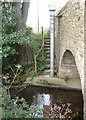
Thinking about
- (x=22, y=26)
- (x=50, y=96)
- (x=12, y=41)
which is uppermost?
(x=22, y=26)

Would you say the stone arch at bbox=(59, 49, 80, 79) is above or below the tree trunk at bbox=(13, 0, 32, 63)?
below

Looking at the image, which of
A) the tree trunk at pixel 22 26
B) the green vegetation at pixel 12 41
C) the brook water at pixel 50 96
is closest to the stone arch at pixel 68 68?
the green vegetation at pixel 12 41

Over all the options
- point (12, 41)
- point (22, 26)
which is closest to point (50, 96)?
point (12, 41)

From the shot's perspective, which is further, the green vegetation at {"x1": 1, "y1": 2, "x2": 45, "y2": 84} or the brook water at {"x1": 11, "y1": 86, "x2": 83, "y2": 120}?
the green vegetation at {"x1": 1, "y1": 2, "x2": 45, "y2": 84}

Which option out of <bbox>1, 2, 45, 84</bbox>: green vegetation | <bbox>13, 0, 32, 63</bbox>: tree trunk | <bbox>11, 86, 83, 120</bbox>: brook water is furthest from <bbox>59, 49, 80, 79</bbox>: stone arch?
<bbox>13, 0, 32, 63</bbox>: tree trunk

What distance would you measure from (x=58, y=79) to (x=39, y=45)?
203cm

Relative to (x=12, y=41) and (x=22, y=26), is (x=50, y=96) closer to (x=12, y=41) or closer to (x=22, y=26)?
(x=12, y=41)

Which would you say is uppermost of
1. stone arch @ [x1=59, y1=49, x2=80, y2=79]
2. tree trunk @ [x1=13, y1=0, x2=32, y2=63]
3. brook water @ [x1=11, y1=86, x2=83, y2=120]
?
tree trunk @ [x1=13, y1=0, x2=32, y2=63]

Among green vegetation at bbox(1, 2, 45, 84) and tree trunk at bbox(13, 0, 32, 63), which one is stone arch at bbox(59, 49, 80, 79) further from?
tree trunk at bbox(13, 0, 32, 63)

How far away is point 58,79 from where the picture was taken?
5.98 metres

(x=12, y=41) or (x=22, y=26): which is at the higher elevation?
(x=22, y=26)

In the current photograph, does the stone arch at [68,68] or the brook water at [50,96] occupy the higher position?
the stone arch at [68,68]

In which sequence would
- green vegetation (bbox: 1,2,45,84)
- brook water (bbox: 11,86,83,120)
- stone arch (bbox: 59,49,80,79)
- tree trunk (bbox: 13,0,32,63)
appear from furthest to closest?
tree trunk (bbox: 13,0,32,63), stone arch (bbox: 59,49,80,79), green vegetation (bbox: 1,2,45,84), brook water (bbox: 11,86,83,120)

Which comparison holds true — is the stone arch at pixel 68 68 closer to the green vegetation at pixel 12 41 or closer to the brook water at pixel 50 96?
the green vegetation at pixel 12 41
